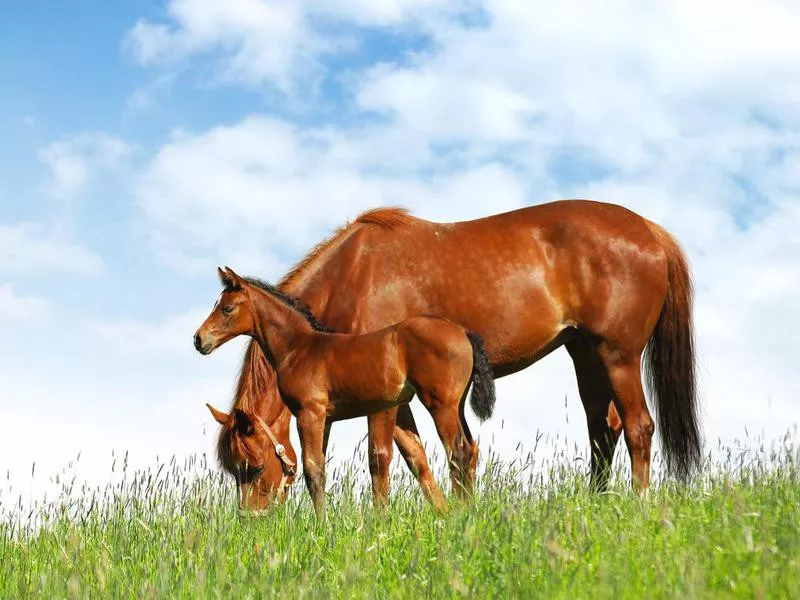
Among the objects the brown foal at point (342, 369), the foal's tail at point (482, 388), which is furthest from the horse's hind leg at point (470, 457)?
the foal's tail at point (482, 388)

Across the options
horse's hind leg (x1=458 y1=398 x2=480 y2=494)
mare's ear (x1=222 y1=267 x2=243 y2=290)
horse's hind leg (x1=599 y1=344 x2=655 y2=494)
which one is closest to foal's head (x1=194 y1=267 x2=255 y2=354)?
mare's ear (x1=222 y1=267 x2=243 y2=290)


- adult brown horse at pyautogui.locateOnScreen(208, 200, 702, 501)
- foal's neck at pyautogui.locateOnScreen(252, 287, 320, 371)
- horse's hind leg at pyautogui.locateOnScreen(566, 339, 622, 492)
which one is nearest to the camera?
foal's neck at pyautogui.locateOnScreen(252, 287, 320, 371)

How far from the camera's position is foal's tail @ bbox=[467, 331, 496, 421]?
282 inches

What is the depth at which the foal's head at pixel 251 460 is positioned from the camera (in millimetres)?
7844

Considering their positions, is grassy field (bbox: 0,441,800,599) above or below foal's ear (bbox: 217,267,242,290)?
below

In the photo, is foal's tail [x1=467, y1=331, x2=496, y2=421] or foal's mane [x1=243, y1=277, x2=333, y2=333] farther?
foal's mane [x1=243, y1=277, x2=333, y2=333]

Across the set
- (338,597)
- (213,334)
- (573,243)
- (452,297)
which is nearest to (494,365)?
(452,297)

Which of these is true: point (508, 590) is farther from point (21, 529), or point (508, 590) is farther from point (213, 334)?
point (21, 529)

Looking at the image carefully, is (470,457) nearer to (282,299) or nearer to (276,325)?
(276,325)

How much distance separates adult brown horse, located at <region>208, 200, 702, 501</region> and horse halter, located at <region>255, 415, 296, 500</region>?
0.36 metres

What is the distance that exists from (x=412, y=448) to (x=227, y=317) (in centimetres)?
185

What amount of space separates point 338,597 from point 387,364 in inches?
95.3

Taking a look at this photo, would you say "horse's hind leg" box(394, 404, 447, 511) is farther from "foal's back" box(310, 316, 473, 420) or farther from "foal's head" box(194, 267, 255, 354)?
"foal's head" box(194, 267, 255, 354)

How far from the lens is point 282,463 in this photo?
8078 millimetres
